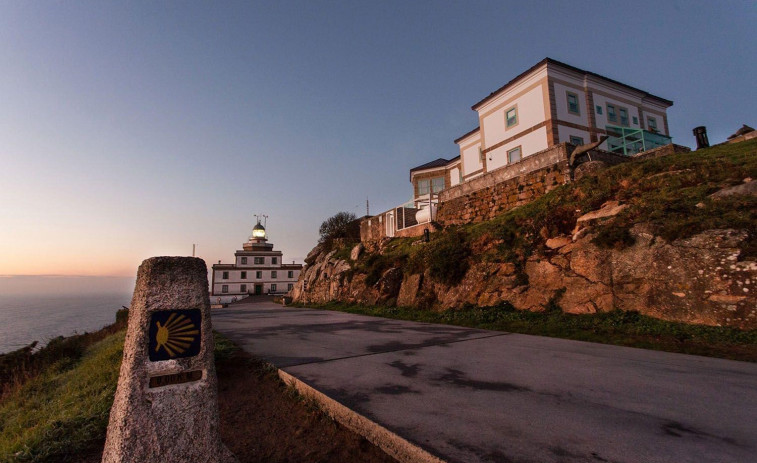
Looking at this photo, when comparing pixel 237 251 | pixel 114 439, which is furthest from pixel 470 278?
pixel 237 251

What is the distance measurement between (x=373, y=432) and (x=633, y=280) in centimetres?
729

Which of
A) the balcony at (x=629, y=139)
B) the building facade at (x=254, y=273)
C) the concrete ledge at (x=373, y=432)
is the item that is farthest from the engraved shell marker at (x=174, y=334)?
the building facade at (x=254, y=273)

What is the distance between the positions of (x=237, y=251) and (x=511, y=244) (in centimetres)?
5958

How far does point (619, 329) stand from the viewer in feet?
21.8

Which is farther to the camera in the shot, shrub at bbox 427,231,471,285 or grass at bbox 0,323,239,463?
shrub at bbox 427,231,471,285

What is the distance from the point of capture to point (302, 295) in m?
27.0

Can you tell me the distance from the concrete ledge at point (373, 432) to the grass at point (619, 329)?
18.1 feet

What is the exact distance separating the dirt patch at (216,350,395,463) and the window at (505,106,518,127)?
25.7 m

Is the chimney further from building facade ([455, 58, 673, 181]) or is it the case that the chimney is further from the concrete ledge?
the concrete ledge

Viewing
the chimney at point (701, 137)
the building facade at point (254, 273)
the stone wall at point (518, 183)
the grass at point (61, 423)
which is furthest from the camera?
the building facade at point (254, 273)

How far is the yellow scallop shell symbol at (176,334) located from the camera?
2.43 metres

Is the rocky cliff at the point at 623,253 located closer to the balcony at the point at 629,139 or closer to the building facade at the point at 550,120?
the building facade at the point at 550,120

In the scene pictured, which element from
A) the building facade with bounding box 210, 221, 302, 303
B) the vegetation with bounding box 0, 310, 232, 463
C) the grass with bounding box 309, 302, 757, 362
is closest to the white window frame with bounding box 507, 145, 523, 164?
the grass with bounding box 309, 302, 757, 362

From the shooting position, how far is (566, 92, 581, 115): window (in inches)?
912
